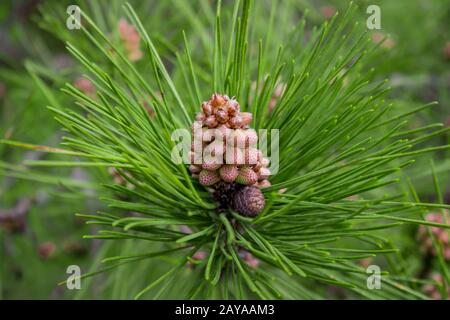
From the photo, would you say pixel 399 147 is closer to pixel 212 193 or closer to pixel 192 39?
pixel 212 193

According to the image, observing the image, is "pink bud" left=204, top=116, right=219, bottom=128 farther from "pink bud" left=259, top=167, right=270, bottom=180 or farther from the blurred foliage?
the blurred foliage

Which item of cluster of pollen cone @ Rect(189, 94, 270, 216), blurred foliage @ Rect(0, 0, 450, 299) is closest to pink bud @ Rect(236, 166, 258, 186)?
cluster of pollen cone @ Rect(189, 94, 270, 216)

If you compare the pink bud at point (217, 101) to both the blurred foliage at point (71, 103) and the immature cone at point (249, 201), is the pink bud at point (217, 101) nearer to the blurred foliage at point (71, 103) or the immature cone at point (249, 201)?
the immature cone at point (249, 201)

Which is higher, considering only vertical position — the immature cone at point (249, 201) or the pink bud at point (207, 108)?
the pink bud at point (207, 108)

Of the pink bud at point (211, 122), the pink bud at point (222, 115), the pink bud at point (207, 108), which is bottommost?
the pink bud at point (211, 122)

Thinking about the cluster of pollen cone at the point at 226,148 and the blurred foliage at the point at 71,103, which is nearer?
the cluster of pollen cone at the point at 226,148

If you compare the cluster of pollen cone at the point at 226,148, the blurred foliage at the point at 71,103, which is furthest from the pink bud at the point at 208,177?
the blurred foliage at the point at 71,103

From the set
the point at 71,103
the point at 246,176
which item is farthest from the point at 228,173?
the point at 71,103

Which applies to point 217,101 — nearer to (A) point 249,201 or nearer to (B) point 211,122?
(B) point 211,122
